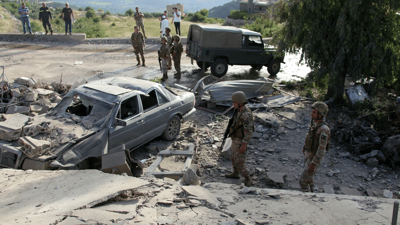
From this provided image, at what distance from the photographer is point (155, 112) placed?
600cm

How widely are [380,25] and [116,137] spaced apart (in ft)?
26.7

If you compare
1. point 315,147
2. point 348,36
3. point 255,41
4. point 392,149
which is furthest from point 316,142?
point 255,41

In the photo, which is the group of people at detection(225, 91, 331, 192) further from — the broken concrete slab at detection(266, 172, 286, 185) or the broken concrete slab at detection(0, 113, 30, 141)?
the broken concrete slab at detection(0, 113, 30, 141)

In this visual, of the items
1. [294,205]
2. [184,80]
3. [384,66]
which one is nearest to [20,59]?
[184,80]

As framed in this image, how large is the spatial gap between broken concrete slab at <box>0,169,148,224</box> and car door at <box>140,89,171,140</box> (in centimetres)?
192

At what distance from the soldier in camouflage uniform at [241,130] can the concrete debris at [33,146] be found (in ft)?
9.97

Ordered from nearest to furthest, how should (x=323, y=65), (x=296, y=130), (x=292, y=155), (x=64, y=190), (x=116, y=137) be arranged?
1. (x=64, y=190)
2. (x=116, y=137)
3. (x=292, y=155)
4. (x=296, y=130)
5. (x=323, y=65)

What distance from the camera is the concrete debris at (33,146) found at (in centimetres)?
424

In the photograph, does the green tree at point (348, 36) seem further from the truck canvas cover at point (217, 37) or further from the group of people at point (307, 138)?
the group of people at point (307, 138)

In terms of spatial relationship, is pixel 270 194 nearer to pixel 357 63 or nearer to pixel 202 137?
pixel 202 137

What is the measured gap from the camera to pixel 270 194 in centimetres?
393

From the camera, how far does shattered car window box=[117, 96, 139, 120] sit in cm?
535

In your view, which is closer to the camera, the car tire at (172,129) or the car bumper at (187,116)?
the car tire at (172,129)

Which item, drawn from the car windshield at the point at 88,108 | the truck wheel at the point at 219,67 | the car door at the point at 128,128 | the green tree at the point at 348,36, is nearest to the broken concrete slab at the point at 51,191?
the car door at the point at 128,128
